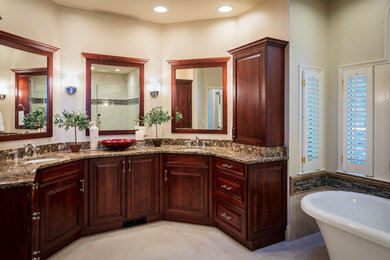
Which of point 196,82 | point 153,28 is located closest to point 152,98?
point 196,82

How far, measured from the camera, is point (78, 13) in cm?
337

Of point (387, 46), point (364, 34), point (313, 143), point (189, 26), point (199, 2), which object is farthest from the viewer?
point (189, 26)

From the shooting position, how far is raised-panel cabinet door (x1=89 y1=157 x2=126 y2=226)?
2.94 m

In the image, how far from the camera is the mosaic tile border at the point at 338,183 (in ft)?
8.59

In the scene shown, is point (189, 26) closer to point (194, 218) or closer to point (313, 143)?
point (313, 143)

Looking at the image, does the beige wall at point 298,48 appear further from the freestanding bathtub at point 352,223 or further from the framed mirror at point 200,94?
the framed mirror at point 200,94

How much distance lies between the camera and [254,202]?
104 inches

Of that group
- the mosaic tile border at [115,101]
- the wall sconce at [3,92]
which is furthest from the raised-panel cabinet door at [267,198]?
the wall sconce at [3,92]

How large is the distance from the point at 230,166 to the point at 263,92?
3.05 ft

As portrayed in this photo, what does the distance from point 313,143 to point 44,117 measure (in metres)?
3.37

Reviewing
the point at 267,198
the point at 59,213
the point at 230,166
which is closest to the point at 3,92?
the point at 59,213

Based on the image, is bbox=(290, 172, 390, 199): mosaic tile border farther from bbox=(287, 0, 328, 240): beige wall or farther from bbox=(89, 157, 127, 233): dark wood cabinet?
bbox=(89, 157, 127, 233): dark wood cabinet

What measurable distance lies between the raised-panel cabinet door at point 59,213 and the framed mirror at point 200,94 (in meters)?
1.68

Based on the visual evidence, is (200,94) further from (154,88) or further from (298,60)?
(298,60)
